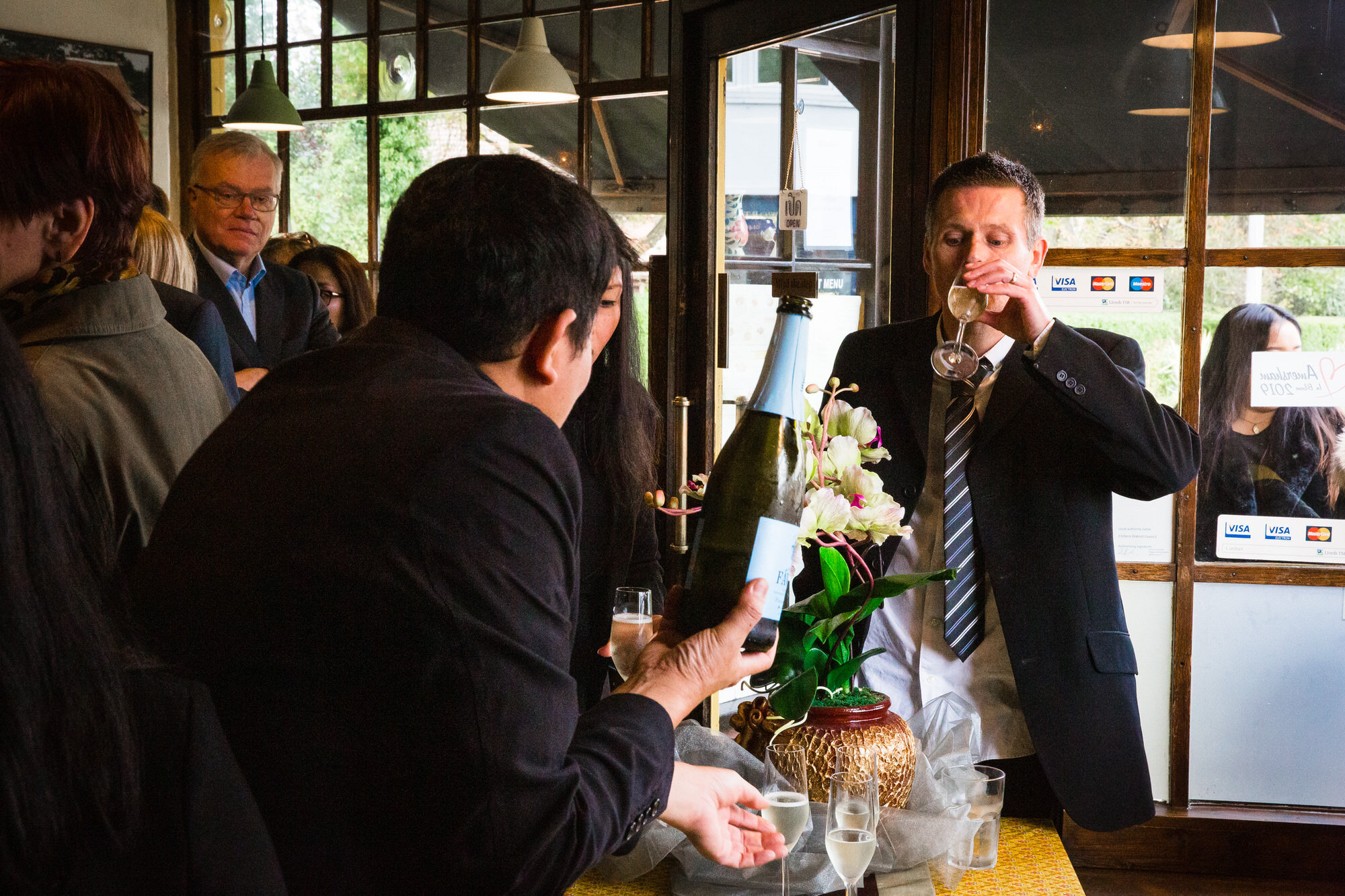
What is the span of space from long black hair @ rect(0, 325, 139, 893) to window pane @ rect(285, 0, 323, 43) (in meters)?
5.69

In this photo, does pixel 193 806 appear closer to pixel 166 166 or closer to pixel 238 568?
pixel 238 568

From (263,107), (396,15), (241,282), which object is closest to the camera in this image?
(241,282)

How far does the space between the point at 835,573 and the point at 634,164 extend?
3.84 m

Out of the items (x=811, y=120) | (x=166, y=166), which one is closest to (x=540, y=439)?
(x=811, y=120)

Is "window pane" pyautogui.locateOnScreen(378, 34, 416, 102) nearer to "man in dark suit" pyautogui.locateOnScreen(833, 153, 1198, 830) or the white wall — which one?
the white wall

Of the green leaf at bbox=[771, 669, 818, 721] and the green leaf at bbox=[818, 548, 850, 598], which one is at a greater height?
the green leaf at bbox=[818, 548, 850, 598]

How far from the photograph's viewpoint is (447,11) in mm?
5312

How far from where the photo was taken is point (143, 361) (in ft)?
4.40

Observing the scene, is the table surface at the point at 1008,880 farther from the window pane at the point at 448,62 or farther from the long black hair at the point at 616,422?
the window pane at the point at 448,62

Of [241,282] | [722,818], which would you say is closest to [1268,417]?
[722,818]

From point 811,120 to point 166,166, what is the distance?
4.13m

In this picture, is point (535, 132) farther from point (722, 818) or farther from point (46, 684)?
point (46, 684)

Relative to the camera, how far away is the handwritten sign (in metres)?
2.85

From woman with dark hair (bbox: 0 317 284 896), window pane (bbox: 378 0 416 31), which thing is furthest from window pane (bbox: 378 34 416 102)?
woman with dark hair (bbox: 0 317 284 896)
